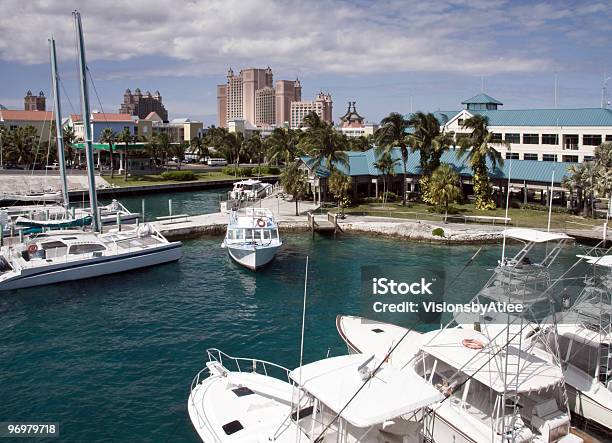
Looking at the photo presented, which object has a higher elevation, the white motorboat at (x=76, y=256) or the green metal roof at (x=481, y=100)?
the green metal roof at (x=481, y=100)

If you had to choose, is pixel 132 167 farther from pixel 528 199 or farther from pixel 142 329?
pixel 142 329

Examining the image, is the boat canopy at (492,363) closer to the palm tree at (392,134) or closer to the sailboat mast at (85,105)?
the sailboat mast at (85,105)

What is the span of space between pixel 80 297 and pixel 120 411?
55.7 ft

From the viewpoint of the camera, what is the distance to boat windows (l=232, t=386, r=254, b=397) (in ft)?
64.6

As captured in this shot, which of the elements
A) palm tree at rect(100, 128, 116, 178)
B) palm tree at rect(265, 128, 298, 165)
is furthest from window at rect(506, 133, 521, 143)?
palm tree at rect(100, 128, 116, 178)

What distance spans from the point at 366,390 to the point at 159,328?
18.6 meters

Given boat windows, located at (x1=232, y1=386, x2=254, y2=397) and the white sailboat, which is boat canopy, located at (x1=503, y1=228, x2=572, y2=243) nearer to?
boat windows, located at (x1=232, y1=386, x2=254, y2=397)

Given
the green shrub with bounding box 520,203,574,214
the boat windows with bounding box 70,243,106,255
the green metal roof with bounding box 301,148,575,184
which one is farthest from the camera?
the green metal roof with bounding box 301,148,575,184

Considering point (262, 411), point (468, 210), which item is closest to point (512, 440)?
point (262, 411)

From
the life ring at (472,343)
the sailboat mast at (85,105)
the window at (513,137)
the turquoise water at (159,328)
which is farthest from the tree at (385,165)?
the life ring at (472,343)

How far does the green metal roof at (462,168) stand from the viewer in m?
66.6

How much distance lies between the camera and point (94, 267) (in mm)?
41000

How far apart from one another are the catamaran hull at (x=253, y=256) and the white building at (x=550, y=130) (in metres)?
37.1

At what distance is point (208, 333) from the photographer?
1200 inches
